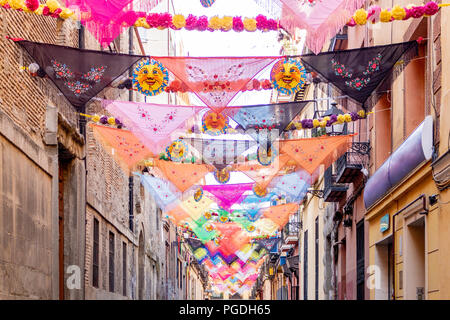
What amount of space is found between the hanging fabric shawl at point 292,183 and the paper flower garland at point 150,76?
845cm

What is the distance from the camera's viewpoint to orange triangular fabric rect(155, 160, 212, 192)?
55.9 feet

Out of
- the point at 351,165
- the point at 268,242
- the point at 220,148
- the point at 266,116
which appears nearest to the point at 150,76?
the point at 266,116

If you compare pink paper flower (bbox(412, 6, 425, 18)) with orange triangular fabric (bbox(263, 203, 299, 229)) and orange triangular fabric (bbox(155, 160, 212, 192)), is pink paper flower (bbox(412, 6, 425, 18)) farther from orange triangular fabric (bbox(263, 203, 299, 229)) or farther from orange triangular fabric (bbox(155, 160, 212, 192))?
orange triangular fabric (bbox(263, 203, 299, 229))

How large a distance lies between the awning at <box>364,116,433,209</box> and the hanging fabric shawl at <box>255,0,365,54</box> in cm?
253

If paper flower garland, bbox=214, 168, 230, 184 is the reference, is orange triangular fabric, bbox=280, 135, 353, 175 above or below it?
below

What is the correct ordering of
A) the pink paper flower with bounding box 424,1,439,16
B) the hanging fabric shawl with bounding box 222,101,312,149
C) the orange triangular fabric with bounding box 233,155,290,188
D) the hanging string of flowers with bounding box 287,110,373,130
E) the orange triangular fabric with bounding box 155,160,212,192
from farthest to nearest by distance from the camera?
the orange triangular fabric with bounding box 233,155,290,188 → the orange triangular fabric with bounding box 155,160,212,192 → the hanging string of flowers with bounding box 287,110,373,130 → the hanging fabric shawl with bounding box 222,101,312,149 → the pink paper flower with bounding box 424,1,439,16

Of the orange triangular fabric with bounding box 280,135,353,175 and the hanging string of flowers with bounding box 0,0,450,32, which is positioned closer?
the hanging string of flowers with bounding box 0,0,450,32

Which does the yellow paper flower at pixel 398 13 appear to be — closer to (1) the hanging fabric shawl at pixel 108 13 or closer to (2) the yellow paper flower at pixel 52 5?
(1) the hanging fabric shawl at pixel 108 13

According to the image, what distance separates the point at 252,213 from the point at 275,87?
52.8ft

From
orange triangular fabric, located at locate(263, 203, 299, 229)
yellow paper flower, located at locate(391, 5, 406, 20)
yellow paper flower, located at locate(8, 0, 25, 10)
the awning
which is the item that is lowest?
the awning

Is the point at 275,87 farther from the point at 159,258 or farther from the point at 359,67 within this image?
the point at 159,258

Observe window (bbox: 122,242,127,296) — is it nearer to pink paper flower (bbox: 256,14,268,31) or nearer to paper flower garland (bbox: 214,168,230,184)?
paper flower garland (bbox: 214,168,230,184)

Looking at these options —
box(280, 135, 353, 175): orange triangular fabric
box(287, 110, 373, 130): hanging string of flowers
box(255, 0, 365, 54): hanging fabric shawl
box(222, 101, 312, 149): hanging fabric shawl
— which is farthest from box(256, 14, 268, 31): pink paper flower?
box(280, 135, 353, 175): orange triangular fabric

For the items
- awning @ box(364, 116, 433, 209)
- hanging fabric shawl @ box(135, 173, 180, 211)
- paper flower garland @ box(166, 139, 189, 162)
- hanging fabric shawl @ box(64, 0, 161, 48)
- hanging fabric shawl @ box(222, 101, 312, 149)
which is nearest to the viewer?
hanging fabric shawl @ box(64, 0, 161, 48)
